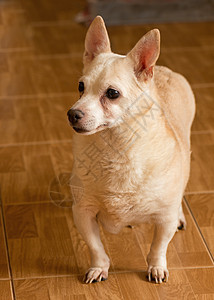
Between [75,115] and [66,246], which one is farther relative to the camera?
[66,246]

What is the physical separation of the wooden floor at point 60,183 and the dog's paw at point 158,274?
0.03 m

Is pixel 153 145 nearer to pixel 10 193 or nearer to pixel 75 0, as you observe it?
pixel 10 193

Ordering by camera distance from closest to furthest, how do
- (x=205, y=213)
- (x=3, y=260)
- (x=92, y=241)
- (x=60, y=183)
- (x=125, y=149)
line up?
(x=125, y=149) < (x=92, y=241) < (x=3, y=260) < (x=205, y=213) < (x=60, y=183)

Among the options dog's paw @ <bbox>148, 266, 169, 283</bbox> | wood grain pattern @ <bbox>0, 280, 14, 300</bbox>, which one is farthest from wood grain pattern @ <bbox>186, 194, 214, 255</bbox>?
wood grain pattern @ <bbox>0, 280, 14, 300</bbox>

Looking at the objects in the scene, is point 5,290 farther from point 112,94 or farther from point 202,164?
point 202,164

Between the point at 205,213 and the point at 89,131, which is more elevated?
the point at 89,131

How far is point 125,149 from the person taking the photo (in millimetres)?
1963

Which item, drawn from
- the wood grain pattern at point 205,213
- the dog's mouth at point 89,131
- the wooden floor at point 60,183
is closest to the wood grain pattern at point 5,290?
the wooden floor at point 60,183

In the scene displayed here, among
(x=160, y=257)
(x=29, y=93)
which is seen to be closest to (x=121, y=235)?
(x=160, y=257)

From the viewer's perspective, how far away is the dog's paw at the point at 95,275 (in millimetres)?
2223

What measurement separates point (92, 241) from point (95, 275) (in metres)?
0.14

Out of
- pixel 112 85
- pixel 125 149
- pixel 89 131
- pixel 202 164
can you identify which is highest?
pixel 112 85

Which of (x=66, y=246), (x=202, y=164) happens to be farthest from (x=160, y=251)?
(x=202, y=164)

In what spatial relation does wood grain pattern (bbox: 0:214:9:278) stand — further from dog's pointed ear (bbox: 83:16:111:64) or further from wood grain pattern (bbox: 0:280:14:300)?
dog's pointed ear (bbox: 83:16:111:64)
